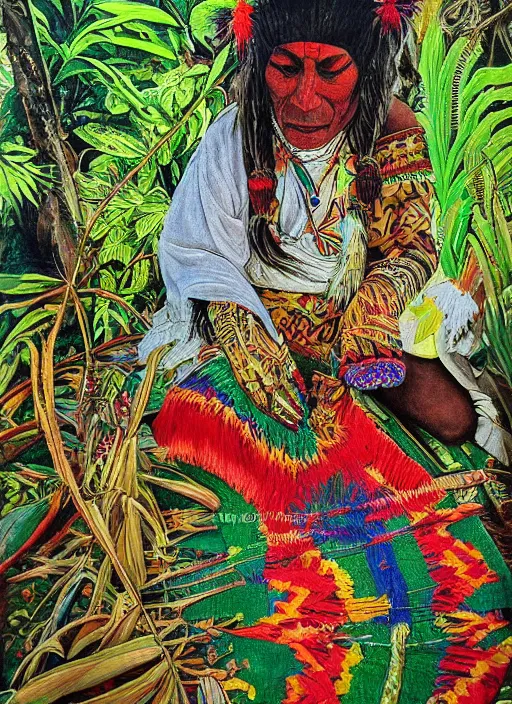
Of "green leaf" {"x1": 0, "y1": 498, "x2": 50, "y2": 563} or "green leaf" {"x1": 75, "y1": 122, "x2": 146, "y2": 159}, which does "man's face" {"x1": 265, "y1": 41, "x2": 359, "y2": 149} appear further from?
"green leaf" {"x1": 0, "y1": 498, "x2": 50, "y2": 563}

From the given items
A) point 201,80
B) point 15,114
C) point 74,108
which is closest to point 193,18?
point 201,80

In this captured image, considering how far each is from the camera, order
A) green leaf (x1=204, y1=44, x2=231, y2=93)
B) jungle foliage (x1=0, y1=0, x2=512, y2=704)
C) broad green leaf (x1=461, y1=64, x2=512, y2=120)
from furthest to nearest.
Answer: broad green leaf (x1=461, y1=64, x2=512, y2=120) → green leaf (x1=204, y1=44, x2=231, y2=93) → jungle foliage (x1=0, y1=0, x2=512, y2=704)

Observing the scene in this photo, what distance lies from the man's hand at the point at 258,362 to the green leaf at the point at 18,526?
1.00 m

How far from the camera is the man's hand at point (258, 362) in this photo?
3.33 meters

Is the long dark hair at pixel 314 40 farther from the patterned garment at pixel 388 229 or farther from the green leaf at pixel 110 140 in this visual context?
the green leaf at pixel 110 140

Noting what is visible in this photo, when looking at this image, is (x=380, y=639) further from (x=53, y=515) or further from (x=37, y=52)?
(x=37, y=52)

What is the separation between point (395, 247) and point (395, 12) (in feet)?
3.35

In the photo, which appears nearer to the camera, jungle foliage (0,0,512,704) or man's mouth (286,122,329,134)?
jungle foliage (0,0,512,704)

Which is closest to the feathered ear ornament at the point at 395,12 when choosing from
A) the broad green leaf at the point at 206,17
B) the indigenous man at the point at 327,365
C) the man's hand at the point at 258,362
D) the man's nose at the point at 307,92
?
the indigenous man at the point at 327,365

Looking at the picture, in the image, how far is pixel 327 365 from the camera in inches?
133

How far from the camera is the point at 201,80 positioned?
10.8ft

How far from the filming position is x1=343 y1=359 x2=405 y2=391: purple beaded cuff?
132 inches

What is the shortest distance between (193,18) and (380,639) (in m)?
2.78

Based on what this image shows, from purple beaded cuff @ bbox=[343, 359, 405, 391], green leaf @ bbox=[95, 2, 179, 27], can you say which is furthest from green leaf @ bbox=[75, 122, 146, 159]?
purple beaded cuff @ bbox=[343, 359, 405, 391]
